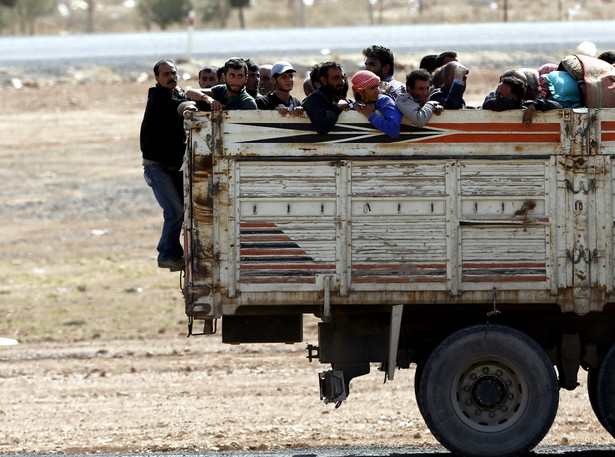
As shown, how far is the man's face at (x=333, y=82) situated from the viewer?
26.3ft

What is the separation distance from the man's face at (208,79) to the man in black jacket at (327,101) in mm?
1423

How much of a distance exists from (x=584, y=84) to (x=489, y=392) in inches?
86.5

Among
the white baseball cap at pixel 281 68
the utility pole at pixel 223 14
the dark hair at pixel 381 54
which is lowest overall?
the white baseball cap at pixel 281 68

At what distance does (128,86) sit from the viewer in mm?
29203

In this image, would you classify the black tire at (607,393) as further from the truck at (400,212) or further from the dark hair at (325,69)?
the dark hair at (325,69)

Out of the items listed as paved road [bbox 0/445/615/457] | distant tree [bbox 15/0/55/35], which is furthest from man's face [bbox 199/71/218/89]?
distant tree [bbox 15/0/55/35]

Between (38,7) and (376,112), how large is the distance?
54249 mm

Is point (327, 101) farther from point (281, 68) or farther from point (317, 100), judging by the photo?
point (281, 68)

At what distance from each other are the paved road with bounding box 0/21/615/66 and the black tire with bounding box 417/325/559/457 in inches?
849

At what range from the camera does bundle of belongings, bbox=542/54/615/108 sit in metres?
7.91

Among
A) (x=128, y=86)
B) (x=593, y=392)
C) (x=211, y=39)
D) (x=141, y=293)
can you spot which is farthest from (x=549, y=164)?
(x=211, y=39)

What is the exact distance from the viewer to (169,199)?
849cm

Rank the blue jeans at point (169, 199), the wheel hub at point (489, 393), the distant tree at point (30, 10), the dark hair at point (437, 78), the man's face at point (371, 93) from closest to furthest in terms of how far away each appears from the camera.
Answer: the man's face at point (371, 93) → the wheel hub at point (489, 393) → the blue jeans at point (169, 199) → the dark hair at point (437, 78) → the distant tree at point (30, 10)

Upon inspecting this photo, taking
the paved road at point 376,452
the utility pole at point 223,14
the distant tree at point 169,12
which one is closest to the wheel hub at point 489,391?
the paved road at point 376,452
